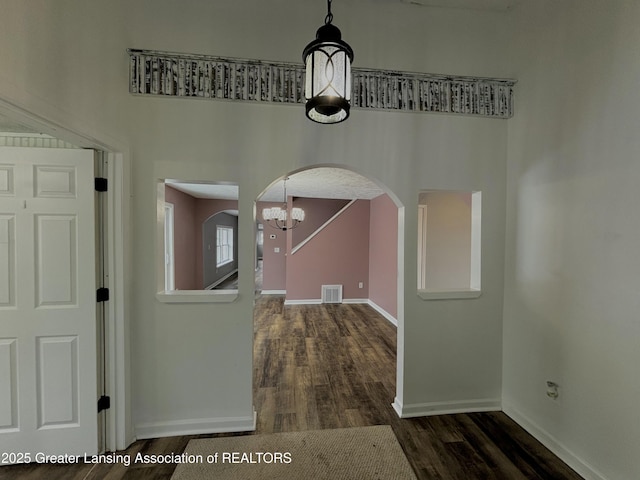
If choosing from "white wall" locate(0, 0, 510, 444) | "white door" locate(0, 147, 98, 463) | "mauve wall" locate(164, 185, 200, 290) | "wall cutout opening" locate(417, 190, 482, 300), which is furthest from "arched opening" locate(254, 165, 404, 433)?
"mauve wall" locate(164, 185, 200, 290)

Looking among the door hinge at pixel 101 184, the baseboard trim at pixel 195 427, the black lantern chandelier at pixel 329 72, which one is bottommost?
the baseboard trim at pixel 195 427

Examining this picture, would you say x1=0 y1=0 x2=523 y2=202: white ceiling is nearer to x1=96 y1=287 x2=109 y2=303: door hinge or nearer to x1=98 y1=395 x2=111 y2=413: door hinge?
x1=96 y1=287 x2=109 y2=303: door hinge

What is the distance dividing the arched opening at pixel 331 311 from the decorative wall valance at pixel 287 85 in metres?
0.64

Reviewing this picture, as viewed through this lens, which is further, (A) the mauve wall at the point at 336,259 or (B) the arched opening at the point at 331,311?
(A) the mauve wall at the point at 336,259

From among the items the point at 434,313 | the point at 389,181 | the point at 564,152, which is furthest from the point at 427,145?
the point at 434,313

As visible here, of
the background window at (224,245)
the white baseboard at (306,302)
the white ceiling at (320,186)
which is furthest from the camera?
the background window at (224,245)

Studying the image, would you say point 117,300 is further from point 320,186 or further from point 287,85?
point 320,186

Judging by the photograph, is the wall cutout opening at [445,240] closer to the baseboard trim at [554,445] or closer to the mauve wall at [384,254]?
the mauve wall at [384,254]

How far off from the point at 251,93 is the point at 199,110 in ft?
1.36

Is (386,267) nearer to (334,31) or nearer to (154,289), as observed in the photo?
(154,289)

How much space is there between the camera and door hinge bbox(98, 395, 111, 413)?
1.89m

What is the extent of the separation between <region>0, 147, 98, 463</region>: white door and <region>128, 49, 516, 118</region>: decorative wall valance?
2.53 ft

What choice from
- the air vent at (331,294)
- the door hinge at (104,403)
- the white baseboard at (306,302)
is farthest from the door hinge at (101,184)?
the air vent at (331,294)

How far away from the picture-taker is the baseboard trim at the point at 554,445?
1682mm
